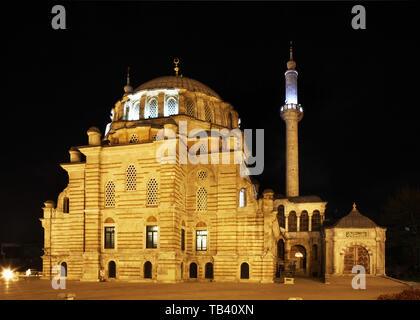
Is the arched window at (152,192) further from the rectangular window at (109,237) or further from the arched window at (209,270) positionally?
the arched window at (209,270)

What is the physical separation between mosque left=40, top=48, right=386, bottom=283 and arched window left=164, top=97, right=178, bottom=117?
94 millimetres

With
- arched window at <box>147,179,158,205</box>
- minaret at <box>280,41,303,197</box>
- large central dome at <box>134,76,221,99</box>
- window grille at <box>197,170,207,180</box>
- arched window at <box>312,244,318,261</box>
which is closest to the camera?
arched window at <box>147,179,158,205</box>

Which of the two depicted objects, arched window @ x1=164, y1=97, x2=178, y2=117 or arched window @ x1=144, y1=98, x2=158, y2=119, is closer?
arched window @ x1=164, y1=97, x2=178, y2=117

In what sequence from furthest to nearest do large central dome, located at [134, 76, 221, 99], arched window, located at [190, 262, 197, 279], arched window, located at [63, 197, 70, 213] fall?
large central dome, located at [134, 76, 221, 99]
arched window, located at [63, 197, 70, 213]
arched window, located at [190, 262, 197, 279]

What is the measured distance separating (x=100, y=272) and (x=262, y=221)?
12674mm

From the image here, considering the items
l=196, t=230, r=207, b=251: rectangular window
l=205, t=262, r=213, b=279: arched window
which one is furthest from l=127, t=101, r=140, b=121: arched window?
l=205, t=262, r=213, b=279: arched window

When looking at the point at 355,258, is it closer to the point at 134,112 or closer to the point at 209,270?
the point at 209,270

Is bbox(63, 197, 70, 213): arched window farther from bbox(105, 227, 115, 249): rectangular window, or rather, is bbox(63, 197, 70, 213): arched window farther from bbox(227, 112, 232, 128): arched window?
bbox(227, 112, 232, 128): arched window

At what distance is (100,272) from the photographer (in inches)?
1436

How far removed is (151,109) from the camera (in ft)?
140

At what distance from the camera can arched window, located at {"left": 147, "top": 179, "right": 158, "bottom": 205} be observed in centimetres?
3691

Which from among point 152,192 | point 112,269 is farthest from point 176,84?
point 112,269

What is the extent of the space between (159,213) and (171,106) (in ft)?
35.0
